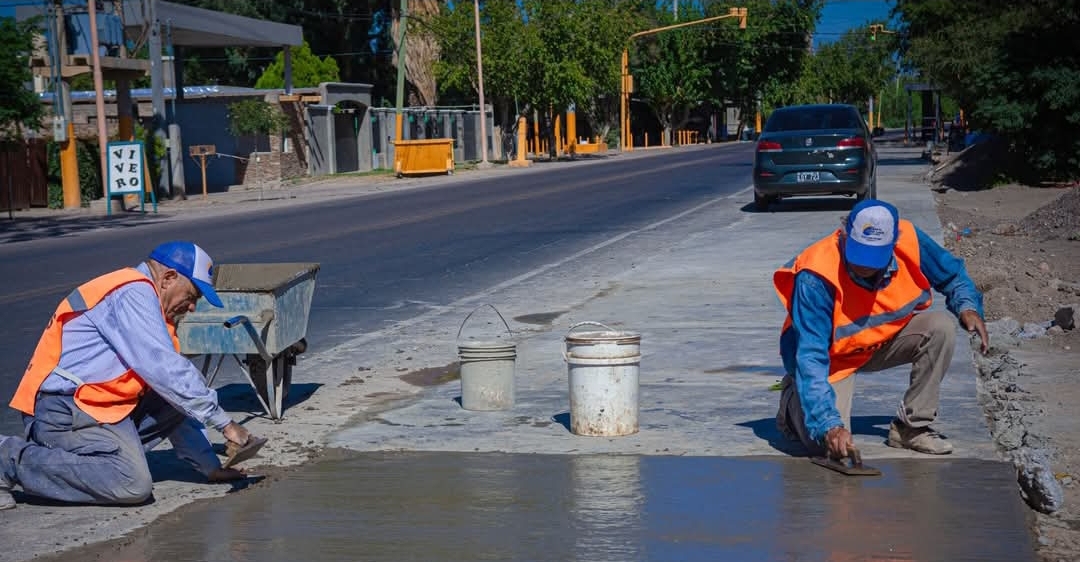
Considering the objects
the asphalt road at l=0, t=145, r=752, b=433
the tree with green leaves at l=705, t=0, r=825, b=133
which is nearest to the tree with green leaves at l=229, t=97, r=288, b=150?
the asphalt road at l=0, t=145, r=752, b=433

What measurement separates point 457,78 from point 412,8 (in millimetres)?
5874

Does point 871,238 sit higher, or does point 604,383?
point 871,238

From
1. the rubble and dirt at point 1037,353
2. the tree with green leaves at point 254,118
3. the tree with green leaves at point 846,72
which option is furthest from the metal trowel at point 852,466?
the tree with green leaves at point 846,72

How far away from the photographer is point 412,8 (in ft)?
200

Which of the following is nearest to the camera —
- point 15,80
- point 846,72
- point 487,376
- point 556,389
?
point 487,376

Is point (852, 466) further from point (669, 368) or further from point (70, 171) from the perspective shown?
point (70, 171)

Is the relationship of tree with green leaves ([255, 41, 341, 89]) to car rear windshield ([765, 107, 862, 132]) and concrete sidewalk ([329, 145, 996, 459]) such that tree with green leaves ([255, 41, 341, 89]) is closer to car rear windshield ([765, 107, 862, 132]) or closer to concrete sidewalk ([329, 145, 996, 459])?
car rear windshield ([765, 107, 862, 132])

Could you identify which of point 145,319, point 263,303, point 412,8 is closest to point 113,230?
point 263,303

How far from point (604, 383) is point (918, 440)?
63.0 inches

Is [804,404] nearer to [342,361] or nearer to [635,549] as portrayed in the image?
[635,549]

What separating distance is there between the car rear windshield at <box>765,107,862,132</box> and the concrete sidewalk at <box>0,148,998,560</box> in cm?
743

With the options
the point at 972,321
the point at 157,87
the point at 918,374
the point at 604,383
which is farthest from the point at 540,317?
the point at 157,87

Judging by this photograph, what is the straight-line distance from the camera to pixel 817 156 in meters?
20.8

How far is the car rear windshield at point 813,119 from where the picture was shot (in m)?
21.3
